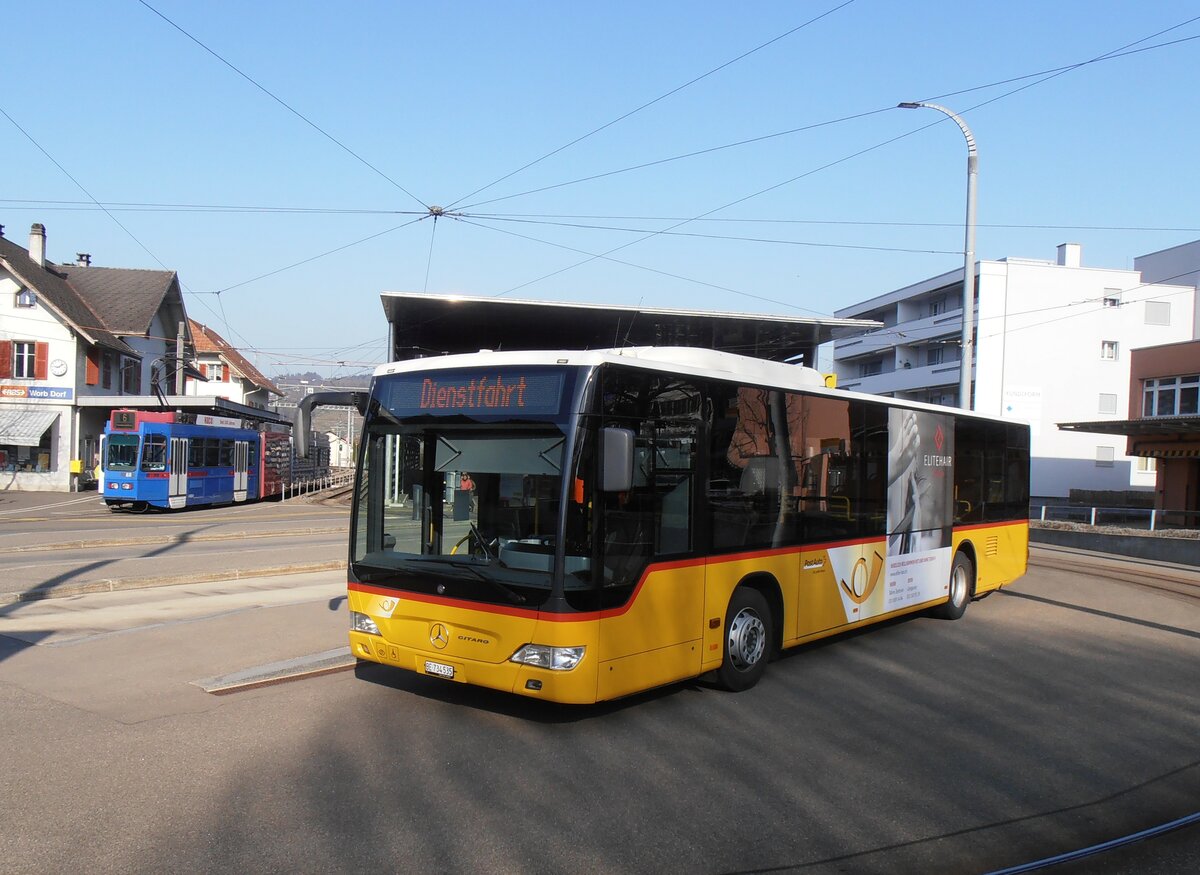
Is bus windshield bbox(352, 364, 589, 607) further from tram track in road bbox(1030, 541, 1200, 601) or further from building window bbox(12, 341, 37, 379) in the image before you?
building window bbox(12, 341, 37, 379)

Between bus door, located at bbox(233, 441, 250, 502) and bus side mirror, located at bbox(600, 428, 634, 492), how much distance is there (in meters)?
33.1

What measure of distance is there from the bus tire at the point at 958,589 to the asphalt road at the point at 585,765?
203 cm

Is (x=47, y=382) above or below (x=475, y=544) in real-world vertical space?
above

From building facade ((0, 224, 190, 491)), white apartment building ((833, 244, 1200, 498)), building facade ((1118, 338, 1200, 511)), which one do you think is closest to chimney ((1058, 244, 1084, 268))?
white apartment building ((833, 244, 1200, 498))

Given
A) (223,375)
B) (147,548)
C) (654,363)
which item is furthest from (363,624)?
(223,375)

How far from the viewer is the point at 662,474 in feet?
22.6

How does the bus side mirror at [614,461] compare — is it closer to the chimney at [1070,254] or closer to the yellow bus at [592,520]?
the yellow bus at [592,520]

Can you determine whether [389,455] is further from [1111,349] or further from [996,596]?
[1111,349]

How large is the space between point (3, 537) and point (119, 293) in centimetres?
3490

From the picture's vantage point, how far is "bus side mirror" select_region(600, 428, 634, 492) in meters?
6.16

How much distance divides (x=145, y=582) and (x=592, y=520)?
372 inches

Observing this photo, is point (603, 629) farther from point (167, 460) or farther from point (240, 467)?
point (240, 467)

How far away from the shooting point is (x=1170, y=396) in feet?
128

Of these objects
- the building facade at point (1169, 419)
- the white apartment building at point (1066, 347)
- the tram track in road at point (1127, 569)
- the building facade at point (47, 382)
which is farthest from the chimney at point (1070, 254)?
the building facade at point (47, 382)
